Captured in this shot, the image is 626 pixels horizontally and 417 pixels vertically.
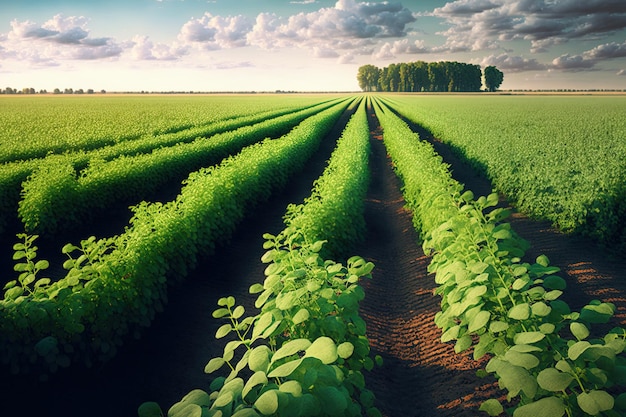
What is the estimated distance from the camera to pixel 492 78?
16488 centimetres

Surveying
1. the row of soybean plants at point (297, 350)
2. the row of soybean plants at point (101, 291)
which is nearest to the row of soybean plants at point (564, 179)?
the row of soybean plants at point (297, 350)

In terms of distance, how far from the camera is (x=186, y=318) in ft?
21.8

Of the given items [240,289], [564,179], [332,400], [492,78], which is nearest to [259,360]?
[332,400]

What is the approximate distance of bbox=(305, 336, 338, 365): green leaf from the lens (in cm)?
186

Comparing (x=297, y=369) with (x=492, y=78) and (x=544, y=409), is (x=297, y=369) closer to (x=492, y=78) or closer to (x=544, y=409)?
(x=544, y=409)

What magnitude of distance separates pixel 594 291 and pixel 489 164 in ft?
30.4

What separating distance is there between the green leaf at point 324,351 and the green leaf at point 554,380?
3.29 feet

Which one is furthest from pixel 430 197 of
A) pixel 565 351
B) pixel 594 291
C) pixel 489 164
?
pixel 489 164

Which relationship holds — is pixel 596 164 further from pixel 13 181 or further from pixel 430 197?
pixel 13 181

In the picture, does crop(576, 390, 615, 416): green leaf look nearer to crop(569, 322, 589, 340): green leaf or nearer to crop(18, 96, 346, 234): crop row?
crop(569, 322, 589, 340): green leaf

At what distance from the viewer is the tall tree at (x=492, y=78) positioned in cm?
16488

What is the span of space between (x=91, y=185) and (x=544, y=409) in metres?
11.9

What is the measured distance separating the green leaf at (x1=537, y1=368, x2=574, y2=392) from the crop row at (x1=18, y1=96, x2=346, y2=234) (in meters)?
10.9

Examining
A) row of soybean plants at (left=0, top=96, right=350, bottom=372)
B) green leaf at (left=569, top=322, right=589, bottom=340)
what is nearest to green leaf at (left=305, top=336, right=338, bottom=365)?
green leaf at (left=569, top=322, right=589, bottom=340)
